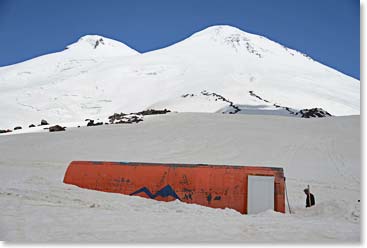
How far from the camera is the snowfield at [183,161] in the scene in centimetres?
512

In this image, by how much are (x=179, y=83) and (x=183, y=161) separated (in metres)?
26.8

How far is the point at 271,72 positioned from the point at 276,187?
3894cm

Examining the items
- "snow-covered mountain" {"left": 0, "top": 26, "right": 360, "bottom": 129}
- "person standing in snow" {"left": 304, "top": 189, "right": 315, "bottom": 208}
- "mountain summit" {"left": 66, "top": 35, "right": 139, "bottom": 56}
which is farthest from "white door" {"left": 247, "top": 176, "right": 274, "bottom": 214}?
"mountain summit" {"left": 66, "top": 35, "right": 139, "bottom": 56}

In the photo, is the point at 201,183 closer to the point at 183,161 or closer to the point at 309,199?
the point at 309,199

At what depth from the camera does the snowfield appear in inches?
202

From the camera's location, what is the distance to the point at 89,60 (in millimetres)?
56156

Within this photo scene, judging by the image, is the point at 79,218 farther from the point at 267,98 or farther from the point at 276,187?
the point at 267,98

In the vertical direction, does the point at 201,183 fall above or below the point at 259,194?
above

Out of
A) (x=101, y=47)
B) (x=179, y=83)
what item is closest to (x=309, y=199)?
(x=179, y=83)

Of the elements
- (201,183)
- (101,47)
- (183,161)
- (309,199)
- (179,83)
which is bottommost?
(309,199)

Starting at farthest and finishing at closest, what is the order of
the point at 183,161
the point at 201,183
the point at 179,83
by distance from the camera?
the point at 179,83, the point at 183,161, the point at 201,183

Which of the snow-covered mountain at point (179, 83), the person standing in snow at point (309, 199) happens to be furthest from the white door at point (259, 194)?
the snow-covered mountain at point (179, 83)

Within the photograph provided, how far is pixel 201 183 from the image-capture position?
7.24 metres

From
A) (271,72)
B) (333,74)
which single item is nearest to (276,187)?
(271,72)
